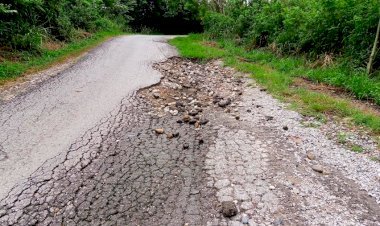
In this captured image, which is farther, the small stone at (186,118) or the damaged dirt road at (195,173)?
the small stone at (186,118)

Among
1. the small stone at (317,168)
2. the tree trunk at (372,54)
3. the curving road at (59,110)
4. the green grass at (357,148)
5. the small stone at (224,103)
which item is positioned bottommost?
the curving road at (59,110)

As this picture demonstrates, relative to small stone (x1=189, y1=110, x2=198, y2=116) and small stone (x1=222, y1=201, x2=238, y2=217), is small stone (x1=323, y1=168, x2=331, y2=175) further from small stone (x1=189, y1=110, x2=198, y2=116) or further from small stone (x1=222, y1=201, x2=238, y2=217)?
small stone (x1=189, y1=110, x2=198, y2=116)

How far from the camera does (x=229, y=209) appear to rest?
2598 millimetres

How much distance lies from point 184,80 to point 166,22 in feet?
68.5

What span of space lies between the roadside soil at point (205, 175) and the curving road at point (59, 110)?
0.85 ft

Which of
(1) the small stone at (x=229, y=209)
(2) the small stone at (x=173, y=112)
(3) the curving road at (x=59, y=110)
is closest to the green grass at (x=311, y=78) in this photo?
(2) the small stone at (x=173, y=112)

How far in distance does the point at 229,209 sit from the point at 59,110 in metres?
3.45

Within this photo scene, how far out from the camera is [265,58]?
28.8 ft

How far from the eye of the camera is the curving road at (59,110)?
136 inches

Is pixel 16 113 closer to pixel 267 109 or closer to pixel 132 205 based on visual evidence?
pixel 132 205

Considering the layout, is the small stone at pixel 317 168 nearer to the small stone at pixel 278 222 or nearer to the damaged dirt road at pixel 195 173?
the damaged dirt road at pixel 195 173

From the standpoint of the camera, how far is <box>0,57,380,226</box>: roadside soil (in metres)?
2.58

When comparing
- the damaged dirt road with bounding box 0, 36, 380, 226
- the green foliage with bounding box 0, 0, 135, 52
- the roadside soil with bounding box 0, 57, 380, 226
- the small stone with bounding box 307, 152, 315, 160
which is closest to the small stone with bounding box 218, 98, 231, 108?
the damaged dirt road with bounding box 0, 36, 380, 226

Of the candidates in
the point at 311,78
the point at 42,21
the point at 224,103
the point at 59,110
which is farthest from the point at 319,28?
the point at 42,21
